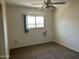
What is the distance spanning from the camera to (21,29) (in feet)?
14.4

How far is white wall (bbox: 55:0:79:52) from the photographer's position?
367cm

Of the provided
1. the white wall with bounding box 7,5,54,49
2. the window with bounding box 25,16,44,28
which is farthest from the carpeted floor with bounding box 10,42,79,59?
the window with bounding box 25,16,44,28

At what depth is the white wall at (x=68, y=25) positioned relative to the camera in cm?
367

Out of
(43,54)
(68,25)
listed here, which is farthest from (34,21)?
(43,54)

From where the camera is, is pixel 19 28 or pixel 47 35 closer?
pixel 19 28

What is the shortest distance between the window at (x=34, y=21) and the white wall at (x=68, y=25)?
94cm

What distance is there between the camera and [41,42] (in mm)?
5035

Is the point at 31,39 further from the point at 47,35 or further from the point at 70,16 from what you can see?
the point at 70,16

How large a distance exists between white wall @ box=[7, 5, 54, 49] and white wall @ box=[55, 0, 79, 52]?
73 cm

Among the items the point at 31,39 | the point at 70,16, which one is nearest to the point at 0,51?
the point at 31,39

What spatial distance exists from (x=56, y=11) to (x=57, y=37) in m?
1.60

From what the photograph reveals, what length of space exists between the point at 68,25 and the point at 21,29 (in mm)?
2456

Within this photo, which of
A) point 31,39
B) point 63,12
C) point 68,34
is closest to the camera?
point 68,34

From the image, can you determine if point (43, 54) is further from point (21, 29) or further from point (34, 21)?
point (34, 21)
